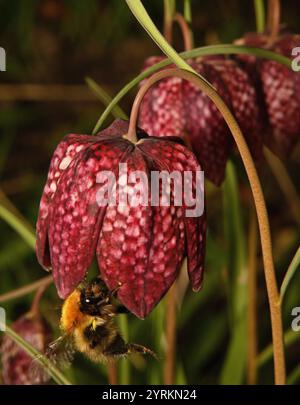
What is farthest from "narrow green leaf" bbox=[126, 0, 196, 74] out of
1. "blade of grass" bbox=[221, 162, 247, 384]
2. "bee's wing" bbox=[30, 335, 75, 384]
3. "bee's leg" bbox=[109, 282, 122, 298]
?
"blade of grass" bbox=[221, 162, 247, 384]

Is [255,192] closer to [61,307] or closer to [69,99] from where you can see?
[61,307]

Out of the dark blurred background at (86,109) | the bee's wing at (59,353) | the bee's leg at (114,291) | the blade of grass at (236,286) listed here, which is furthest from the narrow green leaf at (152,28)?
the dark blurred background at (86,109)

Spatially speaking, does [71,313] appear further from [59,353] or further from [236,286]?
[236,286]

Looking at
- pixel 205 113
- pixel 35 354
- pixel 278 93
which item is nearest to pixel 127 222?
pixel 35 354

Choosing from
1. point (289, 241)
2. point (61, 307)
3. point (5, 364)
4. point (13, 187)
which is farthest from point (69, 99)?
point (61, 307)

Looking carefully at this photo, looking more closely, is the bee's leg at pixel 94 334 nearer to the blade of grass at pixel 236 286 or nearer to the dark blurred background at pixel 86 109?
the blade of grass at pixel 236 286

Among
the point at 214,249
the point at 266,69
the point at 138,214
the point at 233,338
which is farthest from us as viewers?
the point at 214,249
